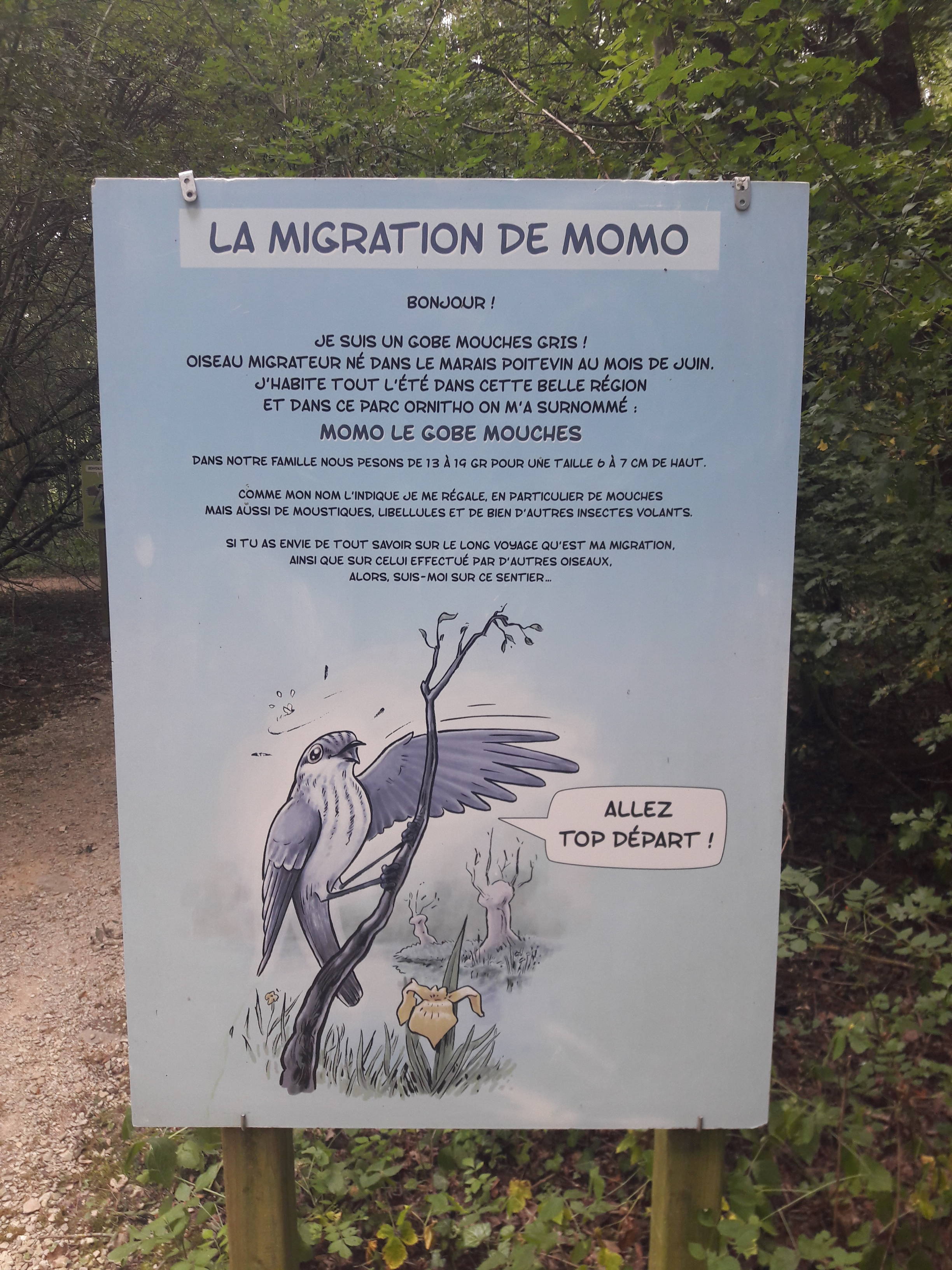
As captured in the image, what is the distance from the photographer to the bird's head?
60.8 inches

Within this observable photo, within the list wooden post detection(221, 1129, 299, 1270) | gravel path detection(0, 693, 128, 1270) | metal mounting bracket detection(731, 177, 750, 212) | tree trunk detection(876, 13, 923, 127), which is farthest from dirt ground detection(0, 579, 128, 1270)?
tree trunk detection(876, 13, 923, 127)

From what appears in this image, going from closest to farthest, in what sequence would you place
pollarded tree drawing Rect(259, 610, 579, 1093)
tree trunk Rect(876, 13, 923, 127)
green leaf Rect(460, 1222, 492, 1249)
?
pollarded tree drawing Rect(259, 610, 579, 1093) → green leaf Rect(460, 1222, 492, 1249) → tree trunk Rect(876, 13, 923, 127)

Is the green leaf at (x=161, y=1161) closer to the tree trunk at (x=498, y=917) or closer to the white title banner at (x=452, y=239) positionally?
the tree trunk at (x=498, y=917)

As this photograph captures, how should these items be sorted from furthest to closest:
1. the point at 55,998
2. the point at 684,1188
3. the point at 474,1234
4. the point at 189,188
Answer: the point at 55,998 → the point at 474,1234 → the point at 684,1188 → the point at 189,188

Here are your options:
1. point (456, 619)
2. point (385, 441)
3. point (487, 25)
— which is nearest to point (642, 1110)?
point (456, 619)

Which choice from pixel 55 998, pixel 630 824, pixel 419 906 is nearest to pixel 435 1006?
pixel 419 906

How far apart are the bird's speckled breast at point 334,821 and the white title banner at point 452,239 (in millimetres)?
956

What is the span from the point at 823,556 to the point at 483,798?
99.8 inches

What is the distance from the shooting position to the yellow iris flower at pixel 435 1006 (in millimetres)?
1574

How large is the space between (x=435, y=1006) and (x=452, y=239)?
1.46 metres

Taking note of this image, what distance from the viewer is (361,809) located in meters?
1.55

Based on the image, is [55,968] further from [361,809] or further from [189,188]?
[189,188]

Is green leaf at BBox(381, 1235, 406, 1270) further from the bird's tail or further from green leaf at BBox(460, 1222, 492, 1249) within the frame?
the bird's tail

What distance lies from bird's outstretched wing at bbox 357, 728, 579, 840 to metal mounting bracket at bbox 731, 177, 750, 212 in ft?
3.40
